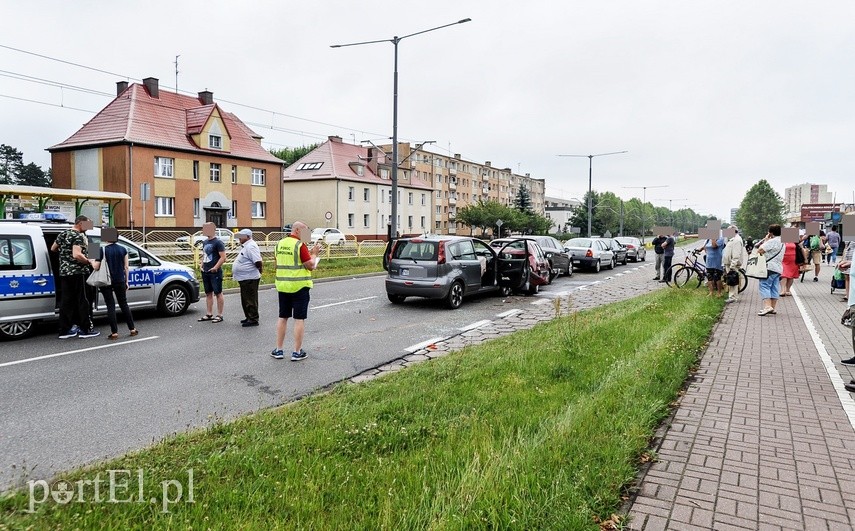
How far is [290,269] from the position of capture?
7.16 meters

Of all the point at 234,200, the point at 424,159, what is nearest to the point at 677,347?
the point at 234,200

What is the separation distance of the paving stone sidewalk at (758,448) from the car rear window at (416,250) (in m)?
6.28

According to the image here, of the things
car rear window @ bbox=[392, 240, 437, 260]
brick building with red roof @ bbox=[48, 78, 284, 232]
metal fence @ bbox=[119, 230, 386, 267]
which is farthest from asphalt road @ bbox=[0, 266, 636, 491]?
brick building with red roof @ bbox=[48, 78, 284, 232]

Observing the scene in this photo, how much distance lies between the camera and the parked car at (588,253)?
24.6 meters

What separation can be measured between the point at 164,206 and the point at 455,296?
105 ft

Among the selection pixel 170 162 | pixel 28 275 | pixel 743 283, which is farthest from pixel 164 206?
pixel 743 283

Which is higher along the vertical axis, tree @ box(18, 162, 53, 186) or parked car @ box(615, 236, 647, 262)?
tree @ box(18, 162, 53, 186)

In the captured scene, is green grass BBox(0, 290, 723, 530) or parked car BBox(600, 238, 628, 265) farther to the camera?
parked car BBox(600, 238, 628, 265)

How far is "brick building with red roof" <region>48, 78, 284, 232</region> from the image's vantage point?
121 ft

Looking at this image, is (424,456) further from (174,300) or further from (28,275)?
(174,300)

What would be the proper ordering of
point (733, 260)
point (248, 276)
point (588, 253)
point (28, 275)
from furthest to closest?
point (588, 253) → point (733, 260) → point (248, 276) → point (28, 275)

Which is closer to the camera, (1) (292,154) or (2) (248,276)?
(2) (248,276)

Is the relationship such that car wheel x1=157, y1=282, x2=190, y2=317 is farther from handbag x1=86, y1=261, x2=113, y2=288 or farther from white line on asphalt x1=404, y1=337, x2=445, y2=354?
white line on asphalt x1=404, y1=337, x2=445, y2=354

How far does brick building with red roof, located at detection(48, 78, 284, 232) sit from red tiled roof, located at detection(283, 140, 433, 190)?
35.7 feet
